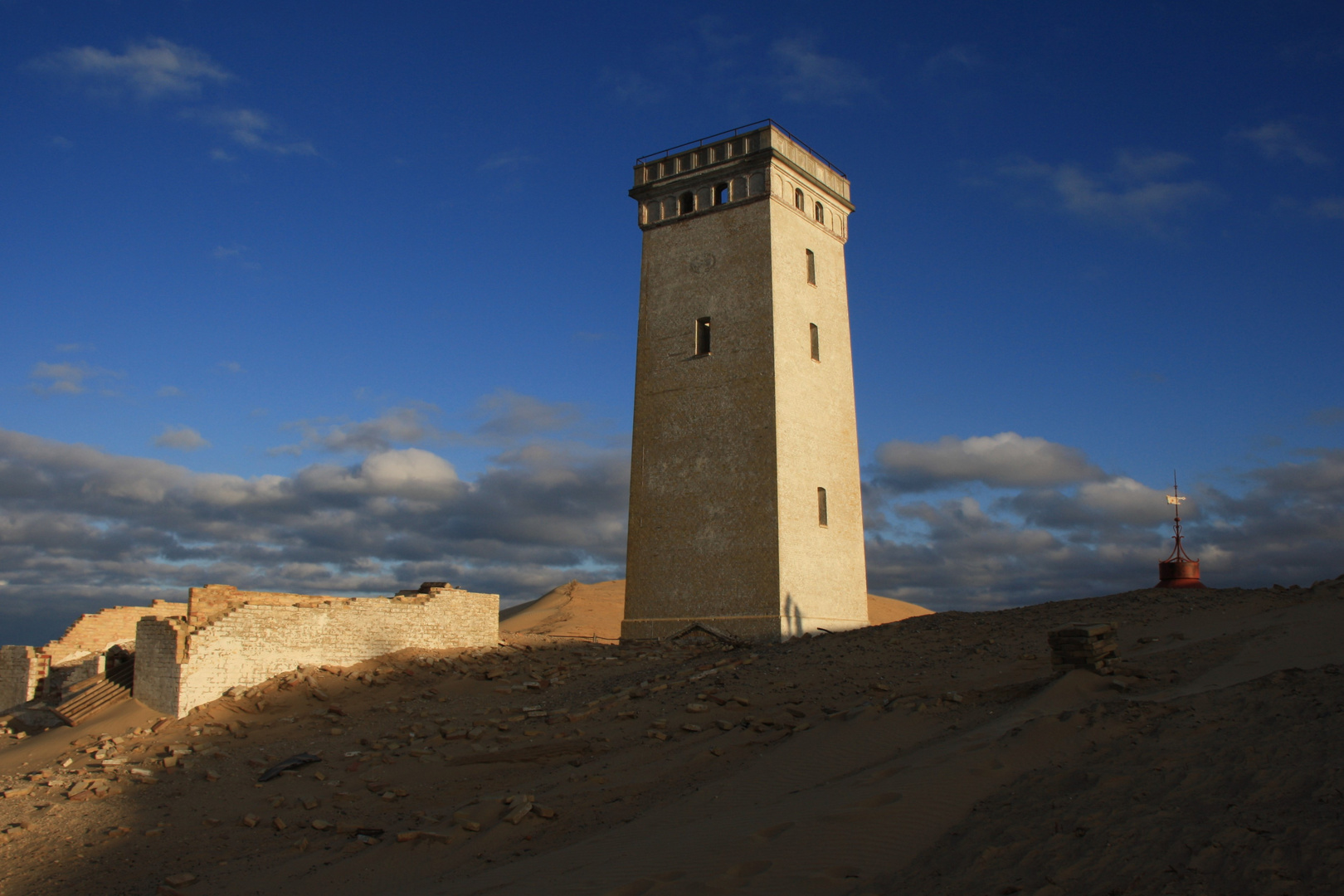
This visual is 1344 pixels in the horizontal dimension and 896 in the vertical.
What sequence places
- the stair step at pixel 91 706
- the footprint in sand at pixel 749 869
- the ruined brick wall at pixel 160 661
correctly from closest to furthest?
the footprint in sand at pixel 749 869
the ruined brick wall at pixel 160 661
the stair step at pixel 91 706

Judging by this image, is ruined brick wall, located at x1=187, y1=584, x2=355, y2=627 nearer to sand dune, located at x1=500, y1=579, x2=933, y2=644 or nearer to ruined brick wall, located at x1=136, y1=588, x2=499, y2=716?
ruined brick wall, located at x1=136, y1=588, x2=499, y2=716

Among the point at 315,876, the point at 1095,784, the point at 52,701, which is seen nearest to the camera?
the point at 1095,784

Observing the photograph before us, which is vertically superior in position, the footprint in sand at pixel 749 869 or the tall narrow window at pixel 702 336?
the tall narrow window at pixel 702 336

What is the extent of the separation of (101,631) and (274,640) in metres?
11.0

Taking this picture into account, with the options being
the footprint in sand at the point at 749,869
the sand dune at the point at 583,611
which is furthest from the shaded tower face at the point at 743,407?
the sand dune at the point at 583,611

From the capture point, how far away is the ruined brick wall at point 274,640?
1836 centimetres

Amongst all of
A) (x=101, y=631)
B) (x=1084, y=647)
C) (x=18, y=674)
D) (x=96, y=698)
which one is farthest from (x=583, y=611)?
(x=1084, y=647)

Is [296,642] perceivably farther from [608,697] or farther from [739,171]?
[739,171]

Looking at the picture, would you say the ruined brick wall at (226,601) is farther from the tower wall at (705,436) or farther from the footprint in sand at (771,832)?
the footprint in sand at (771,832)

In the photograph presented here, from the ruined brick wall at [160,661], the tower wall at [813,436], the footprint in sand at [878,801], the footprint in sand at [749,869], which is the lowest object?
the footprint in sand at [749,869]

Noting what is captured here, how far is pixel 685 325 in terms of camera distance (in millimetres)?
25469

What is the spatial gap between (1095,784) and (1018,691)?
14.1ft

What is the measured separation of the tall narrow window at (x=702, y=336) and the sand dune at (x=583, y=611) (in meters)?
21.9

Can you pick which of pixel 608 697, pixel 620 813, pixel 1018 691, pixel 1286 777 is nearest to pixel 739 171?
pixel 608 697
